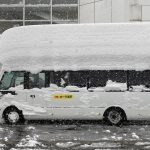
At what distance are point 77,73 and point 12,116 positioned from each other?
262cm

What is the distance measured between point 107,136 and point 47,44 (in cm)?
464

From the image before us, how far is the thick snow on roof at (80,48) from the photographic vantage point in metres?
17.3

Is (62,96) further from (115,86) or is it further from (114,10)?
(114,10)

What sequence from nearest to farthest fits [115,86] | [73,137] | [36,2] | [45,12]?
[73,137]
[115,86]
[36,2]
[45,12]

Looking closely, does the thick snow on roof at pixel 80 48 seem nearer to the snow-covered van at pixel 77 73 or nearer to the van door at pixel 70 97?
the snow-covered van at pixel 77 73

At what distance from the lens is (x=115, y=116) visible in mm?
17156

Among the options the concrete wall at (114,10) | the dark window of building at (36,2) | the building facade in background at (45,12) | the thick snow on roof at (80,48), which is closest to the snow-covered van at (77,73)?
the thick snow on roof at (80,48)

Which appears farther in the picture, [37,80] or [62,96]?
[37,80]

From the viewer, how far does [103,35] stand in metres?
17.5

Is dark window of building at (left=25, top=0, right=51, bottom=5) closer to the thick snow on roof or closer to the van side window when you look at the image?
the thick snow on roof

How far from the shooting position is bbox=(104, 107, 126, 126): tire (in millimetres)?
17141

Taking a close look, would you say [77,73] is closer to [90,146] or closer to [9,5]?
[90,146]

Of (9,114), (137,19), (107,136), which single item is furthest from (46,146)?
(137,19)

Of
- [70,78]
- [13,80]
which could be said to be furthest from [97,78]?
[13,80]
